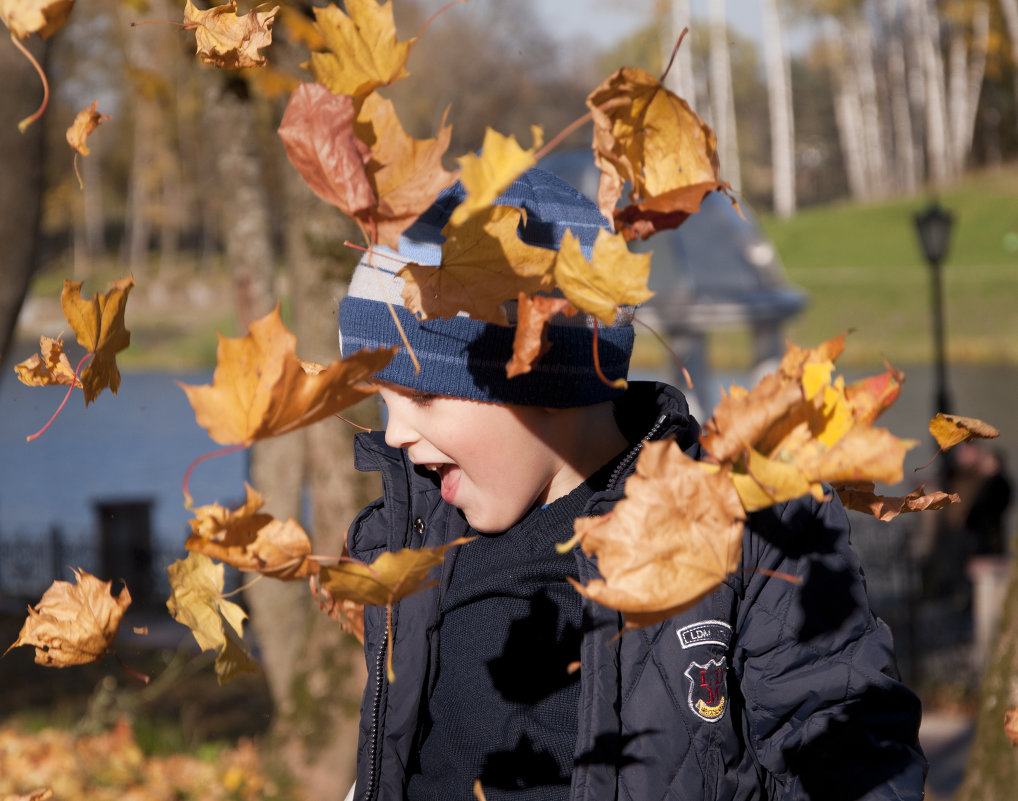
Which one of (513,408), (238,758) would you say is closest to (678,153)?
(513,408)

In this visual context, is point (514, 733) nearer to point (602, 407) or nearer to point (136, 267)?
point (602, 407)

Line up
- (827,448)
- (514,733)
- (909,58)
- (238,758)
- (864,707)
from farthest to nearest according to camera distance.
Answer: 1. (909,58)
2. (238,758)
3. (514,733)
4. (864,707)
5. (827,448)

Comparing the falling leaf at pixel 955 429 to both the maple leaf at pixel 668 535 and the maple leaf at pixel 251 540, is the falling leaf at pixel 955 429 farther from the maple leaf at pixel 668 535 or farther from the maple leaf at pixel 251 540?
the maple leaf at pixel 251 540

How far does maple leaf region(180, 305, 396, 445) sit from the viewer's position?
2.54ft

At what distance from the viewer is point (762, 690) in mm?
1206

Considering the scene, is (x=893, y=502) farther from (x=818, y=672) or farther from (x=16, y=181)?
(x=16, y=181)

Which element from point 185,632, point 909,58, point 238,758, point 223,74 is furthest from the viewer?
point 909,58

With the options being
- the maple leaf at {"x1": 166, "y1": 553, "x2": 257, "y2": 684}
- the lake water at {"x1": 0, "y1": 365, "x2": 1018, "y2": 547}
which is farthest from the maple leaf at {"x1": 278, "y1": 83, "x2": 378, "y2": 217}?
the lake water at {"x1": 0, "y1": 365, "x2": 1018, "y2": 547}

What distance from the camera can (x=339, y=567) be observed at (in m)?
0.82

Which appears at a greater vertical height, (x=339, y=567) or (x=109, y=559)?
(x=339, y=567)

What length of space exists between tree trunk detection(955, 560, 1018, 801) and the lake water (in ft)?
23.2

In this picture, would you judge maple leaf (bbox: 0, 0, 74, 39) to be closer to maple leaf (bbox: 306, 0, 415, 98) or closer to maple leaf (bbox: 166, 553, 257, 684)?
maple leaf (bbox: 306, 0, 415, 98)

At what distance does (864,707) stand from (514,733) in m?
0.48

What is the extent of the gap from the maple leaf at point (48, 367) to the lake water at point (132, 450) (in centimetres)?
771
